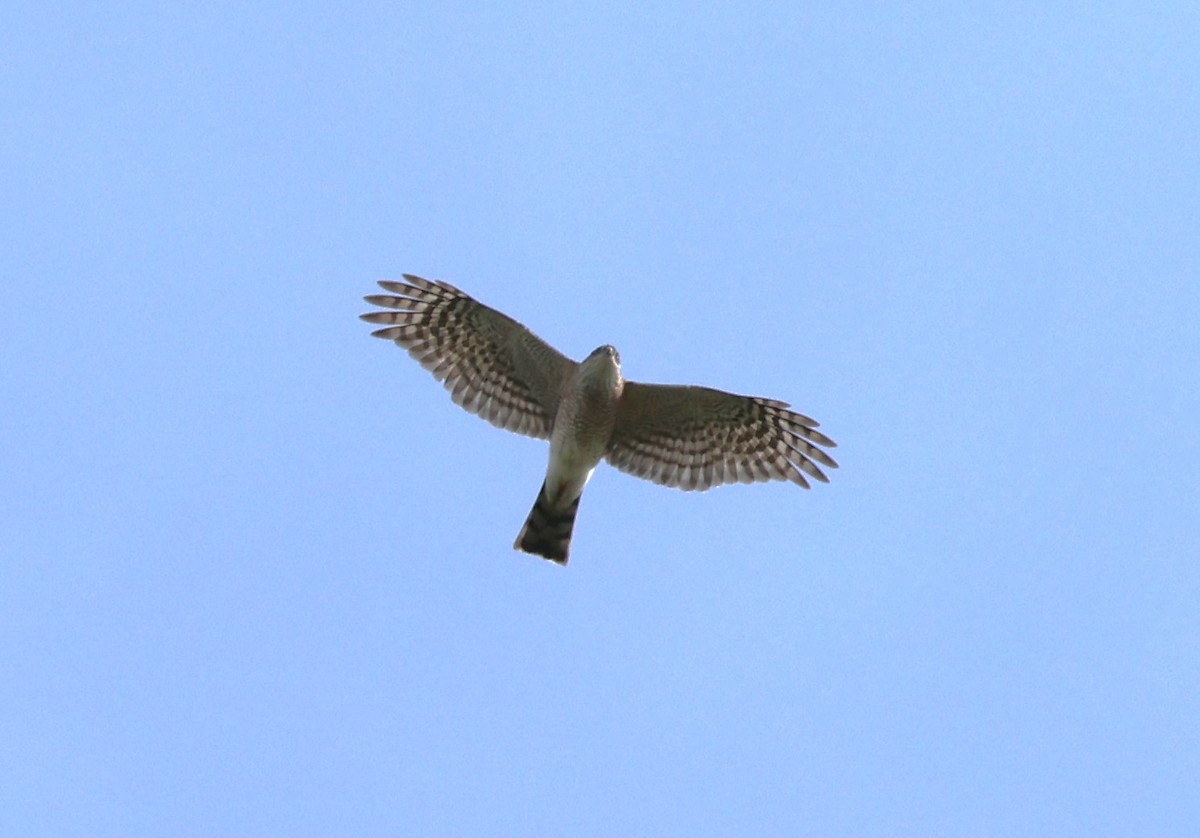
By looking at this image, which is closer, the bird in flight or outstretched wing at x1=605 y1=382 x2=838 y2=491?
the bird in flight

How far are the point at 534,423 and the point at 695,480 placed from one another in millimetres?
1677

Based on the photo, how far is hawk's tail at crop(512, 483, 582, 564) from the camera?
13.5m

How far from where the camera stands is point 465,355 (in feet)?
45.4

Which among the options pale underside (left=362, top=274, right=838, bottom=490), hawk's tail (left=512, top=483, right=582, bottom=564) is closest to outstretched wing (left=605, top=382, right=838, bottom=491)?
pale underside (left=362, top=274, right=838, bottom=490)

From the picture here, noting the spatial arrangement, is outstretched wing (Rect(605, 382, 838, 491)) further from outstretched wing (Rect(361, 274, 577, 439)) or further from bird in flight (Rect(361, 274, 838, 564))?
outstretched wing (Rect(361, 274, 577, 439))

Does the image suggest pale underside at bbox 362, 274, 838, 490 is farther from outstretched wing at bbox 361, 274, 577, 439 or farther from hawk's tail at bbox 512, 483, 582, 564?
hawk's tail at bbox 512, 483, 582, 564

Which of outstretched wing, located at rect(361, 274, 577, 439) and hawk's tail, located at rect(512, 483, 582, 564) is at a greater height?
outstretched wing, located at rect(361, 274, 577, 439)

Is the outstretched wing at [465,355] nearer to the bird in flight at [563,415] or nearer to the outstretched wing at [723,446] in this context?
the bird in flight at [563,415]

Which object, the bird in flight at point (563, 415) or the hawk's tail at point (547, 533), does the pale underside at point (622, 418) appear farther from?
the hawk's tail at point (547, 533)

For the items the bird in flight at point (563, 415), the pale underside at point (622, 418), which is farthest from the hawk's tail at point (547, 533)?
the pale underside at point (622, 418)

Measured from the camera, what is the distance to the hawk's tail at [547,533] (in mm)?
13547

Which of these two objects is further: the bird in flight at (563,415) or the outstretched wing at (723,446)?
the outstretched wing at (723,446)

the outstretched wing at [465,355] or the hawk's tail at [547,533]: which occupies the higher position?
the outstretched wing at [465,355]

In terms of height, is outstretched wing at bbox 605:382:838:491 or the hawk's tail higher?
outstretched wing at bbox 605:382:838:491
